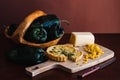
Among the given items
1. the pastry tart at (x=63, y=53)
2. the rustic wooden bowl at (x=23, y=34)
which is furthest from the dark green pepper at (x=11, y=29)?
the pastry tart at (x=63, y=53)

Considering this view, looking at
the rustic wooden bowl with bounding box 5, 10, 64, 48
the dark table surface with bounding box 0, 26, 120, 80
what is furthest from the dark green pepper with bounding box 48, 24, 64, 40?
the dark table surface with bounding box 0, 26, 120, 80

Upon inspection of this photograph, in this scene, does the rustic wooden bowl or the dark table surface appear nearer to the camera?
the dark table surface

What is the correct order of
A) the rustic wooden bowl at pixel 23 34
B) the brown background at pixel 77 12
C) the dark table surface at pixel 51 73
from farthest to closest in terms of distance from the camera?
the brown background at pixel 77 12, the rustic wooden bowl at pixel 23 34, the dark table surface at pixel 51 73

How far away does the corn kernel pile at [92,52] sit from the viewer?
2.65 ft

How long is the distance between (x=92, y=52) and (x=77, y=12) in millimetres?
272

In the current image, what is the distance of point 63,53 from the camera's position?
81 cm

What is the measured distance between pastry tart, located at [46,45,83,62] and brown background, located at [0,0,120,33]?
9.6 inches

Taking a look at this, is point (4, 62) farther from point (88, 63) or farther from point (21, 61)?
point (88, 63)

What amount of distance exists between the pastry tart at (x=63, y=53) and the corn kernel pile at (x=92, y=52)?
0.06ft

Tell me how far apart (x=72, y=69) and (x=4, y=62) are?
20cm

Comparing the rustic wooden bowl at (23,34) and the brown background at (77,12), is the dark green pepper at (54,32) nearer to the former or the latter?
the rustic wooden bowl at (23,34)

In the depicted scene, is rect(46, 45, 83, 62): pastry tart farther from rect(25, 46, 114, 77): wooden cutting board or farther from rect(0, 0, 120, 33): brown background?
rect(0, 0, 120, 33): brown background

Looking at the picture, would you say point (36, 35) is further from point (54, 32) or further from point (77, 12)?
point (77, 12)

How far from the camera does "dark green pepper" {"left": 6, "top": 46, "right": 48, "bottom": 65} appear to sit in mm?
769
